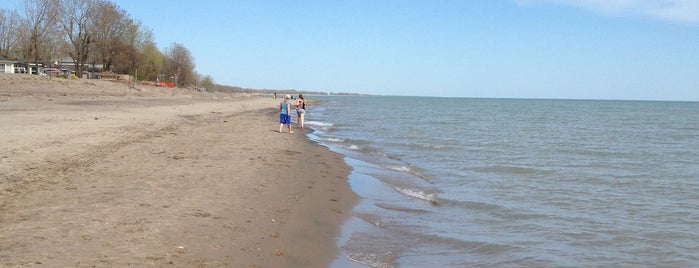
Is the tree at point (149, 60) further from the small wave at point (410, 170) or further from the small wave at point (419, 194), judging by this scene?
the small wave at point (419, 194)

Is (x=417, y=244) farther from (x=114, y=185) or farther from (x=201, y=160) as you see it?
(x=201, y=160)

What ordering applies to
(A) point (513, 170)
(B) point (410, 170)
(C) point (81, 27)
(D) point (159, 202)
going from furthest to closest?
(C) point (81, 27)
(A) point (513, 170)
(B) point (410, 170)
(D) point (159, 202)

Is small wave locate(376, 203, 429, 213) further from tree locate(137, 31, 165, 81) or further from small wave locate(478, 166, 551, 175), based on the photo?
tree locate(137, 31, 165, 81)

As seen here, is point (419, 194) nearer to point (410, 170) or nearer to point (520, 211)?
point (520, 211)

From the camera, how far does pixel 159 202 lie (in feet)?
26.6

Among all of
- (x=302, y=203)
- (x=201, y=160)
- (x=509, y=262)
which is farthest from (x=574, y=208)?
(x=201, y=160)

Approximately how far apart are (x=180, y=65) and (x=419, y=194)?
3831 inches

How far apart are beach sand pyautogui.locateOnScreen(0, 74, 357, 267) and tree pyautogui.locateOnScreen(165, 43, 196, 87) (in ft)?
288

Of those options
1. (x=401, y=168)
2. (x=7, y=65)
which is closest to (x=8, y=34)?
(x=7, y=65)

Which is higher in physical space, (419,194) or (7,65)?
(7,65)

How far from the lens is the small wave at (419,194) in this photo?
38.3 ft

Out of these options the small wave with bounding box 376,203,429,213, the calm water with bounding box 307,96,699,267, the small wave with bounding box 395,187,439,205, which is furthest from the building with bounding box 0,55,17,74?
the small wave with bounding box 376,203,429,213

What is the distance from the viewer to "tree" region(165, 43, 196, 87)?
3959 inches

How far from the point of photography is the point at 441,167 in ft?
56.4
